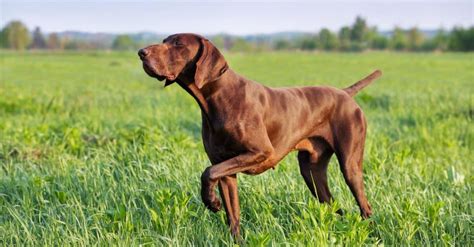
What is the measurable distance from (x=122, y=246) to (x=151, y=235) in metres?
0.32

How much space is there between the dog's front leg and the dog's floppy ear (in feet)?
1.74

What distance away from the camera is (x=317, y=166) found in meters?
5.12

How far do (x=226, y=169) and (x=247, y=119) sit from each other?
365 millimetres

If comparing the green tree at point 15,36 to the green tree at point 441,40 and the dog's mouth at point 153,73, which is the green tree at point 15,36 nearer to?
the green tree at point 441,40

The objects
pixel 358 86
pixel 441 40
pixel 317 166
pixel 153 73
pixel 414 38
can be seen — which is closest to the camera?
pixel 153 73

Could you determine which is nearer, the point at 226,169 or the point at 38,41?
the point at 226,169

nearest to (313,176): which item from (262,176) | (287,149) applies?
(287,149)

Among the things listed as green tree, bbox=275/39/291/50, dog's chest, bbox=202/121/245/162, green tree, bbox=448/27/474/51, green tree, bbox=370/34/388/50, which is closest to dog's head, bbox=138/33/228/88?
dog's chest, bbox=202/121/245/162

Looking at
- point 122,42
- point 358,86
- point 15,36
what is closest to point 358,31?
point 122,42

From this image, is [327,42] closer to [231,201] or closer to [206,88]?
[231,201]

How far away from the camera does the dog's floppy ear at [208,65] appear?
4.16 m

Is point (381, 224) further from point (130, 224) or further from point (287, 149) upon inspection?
point (130, 224)

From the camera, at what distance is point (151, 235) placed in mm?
4672

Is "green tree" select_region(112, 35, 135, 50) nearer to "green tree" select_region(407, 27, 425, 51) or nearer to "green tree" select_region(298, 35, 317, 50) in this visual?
"green tree" select_region(298, 35, 317, 50)
